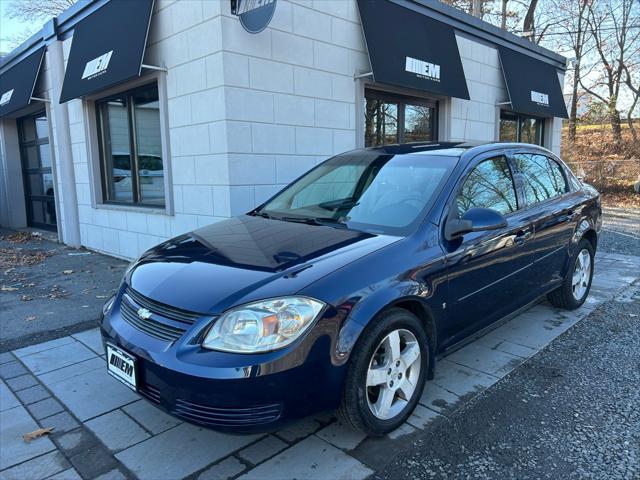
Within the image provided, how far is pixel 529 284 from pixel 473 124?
248 inches

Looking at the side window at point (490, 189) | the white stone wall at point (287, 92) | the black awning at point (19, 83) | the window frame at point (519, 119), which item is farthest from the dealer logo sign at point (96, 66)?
the window frame at point (519, 119)

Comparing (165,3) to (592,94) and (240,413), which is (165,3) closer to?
(240,413)

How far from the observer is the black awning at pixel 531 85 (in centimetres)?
999

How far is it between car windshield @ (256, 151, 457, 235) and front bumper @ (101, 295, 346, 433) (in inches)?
39.3

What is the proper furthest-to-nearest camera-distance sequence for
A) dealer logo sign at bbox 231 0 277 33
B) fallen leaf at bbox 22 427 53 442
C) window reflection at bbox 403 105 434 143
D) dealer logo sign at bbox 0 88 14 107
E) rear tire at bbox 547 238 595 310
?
1. dealer logo sign at bbox 0 88 14 107
2. window reflection at bbox 403 105 434 143
3. dealer logo sign at bbox 231 0 277 33
4. rear tire at bbox 547 238 595 310
5. fallen leaf at bbox 22 427 53 442

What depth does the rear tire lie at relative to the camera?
4.62 meters

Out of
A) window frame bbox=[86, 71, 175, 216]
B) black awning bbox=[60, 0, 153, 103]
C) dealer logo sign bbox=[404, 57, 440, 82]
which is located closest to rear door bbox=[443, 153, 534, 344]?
dealer logo sign bbox=[404, 57, 440, 82]

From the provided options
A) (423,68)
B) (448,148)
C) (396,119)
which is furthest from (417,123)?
(448,148)

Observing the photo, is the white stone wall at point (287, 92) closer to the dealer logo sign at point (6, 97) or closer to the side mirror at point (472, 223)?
the side mirror at point (472, 223)

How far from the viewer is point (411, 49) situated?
287 inches

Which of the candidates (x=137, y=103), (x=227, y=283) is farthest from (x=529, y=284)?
(x=137, y=103)

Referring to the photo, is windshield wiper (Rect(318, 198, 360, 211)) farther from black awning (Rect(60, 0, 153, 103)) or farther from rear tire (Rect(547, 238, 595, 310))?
black awning (Rect(60, 0, 153, 103))

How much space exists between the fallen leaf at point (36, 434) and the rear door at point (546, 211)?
353 cm

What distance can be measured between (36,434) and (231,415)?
1.39 m
